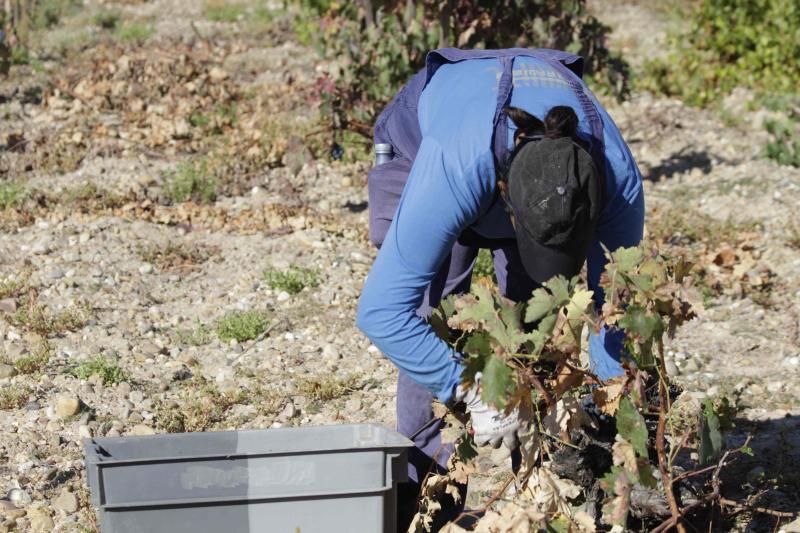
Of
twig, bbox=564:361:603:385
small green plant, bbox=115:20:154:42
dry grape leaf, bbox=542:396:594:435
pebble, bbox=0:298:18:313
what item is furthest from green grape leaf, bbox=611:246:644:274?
small green plant, bbox=115:20:154:42

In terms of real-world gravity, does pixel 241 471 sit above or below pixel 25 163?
above

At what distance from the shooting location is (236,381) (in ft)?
14.0

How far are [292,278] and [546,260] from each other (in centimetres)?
271

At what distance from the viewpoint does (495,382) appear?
2365 millimetres

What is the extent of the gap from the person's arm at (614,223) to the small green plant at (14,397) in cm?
216

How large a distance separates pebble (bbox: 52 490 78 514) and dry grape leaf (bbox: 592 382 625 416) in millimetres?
1735

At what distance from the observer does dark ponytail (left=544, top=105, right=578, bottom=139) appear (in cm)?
238

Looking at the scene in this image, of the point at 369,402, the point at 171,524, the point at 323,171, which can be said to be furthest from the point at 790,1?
the point at 171,524

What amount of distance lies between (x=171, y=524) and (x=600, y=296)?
1302mm

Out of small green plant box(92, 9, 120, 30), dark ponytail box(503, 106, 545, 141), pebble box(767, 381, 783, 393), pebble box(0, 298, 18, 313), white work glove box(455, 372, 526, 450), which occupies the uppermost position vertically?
dark ponytail box(503, 106, 545, 141)

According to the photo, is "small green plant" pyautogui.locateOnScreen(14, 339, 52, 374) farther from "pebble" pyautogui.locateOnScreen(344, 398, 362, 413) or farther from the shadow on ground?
the shadow on ground

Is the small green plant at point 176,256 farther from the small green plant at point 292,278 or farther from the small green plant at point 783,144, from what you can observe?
the small green plant at point 783,144

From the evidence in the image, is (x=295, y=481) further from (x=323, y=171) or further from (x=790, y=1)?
(x=790, y=1)

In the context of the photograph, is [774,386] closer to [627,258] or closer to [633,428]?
[633,428]
